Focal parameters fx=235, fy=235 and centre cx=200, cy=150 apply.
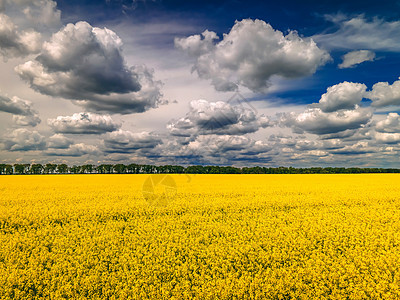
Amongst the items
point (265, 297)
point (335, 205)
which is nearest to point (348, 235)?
point (265, 297)

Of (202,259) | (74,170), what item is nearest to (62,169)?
(74,170)

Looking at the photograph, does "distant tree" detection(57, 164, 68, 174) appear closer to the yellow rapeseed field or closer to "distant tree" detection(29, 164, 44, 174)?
"distant tree" detection(29, 164, 44, 174)

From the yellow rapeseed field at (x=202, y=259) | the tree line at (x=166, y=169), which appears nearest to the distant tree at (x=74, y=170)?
the tree line at (x=166, y=169)

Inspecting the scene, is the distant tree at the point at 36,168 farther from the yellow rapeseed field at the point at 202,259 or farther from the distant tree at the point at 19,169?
the yellow rapeseed field at the point at 202,259

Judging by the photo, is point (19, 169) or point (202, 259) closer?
point (202, 259)

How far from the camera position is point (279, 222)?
1198 centimetres

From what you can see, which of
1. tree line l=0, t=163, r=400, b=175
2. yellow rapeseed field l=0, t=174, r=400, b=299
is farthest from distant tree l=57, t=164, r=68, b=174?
yellow rapeseed field l=0, t=174, r=400, b=299

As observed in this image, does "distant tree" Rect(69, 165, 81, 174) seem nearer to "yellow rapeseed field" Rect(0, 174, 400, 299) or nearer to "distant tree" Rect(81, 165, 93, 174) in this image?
"distant tree" Rect(81, 165, 93, 174)

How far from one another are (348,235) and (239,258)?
5.53 metres

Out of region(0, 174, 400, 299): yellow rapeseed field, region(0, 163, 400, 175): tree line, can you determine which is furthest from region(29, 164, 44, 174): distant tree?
region(0, 174, 400, 299): yellow rapeseed field

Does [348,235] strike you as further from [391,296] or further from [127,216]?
[127,216]

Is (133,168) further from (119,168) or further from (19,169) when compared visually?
(19,169)

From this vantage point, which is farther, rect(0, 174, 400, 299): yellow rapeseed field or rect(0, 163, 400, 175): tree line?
rect(0, 163, 400, 175): tree line

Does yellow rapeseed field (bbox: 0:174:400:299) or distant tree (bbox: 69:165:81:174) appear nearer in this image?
yellow rapeseed field (bbox: 0:174:400:299)
